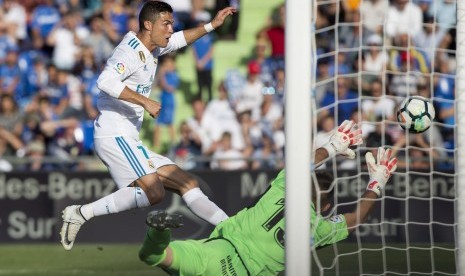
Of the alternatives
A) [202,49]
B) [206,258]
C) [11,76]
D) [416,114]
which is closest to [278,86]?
[202,49]

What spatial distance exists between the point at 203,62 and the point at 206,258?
30.4ft

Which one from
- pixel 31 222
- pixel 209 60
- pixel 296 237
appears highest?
pixel 209 60

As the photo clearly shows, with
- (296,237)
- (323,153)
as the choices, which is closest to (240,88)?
(323,153)

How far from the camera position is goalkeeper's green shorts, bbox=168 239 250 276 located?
23.3ft

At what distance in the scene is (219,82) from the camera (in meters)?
16.2

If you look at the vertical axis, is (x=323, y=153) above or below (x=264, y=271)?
above

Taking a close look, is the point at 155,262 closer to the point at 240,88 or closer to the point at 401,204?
the point at 401,204

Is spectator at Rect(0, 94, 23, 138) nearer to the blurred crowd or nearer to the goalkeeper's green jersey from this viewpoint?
the blurred crowd

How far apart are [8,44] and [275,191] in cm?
1000

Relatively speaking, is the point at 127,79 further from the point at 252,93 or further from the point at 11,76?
the point at 11,76

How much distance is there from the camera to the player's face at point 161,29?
375 inches

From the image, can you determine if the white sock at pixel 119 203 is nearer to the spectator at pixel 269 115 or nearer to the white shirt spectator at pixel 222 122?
the white shirt spectator at pixel 222 122

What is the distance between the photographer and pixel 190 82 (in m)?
16.5

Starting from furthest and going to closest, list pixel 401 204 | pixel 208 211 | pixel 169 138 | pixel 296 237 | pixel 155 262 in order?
pixel 169 138, pixel 401 204, pixel 208 211, pixel 155 262, pixel 296 237
